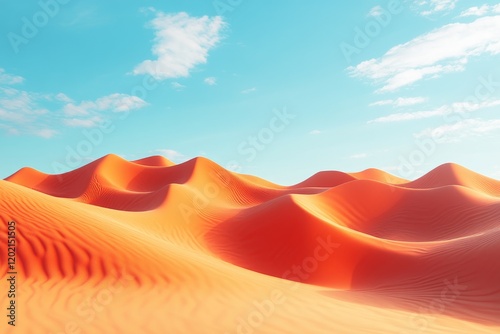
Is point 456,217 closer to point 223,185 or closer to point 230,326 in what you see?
point 230,326

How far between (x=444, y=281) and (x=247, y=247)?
7978mm

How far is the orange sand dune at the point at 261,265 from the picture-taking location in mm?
5535

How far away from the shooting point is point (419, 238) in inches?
764

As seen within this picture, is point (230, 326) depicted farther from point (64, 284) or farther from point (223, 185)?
point (223, 185)

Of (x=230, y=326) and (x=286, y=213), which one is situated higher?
(x=286, y=213)

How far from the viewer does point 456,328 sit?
6508mm

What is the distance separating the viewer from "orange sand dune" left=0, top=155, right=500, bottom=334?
18.2 ft

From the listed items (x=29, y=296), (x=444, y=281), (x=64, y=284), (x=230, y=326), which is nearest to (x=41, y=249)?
(x=64, y=284)

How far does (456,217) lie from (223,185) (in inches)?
845

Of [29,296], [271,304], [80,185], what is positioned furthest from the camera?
[80,185]

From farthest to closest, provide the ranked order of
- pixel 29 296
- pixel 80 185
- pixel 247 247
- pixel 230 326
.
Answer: pixel 80 185, pixel 247 247, pixel 29 296, pixel 230 326

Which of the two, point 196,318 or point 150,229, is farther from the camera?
point 150,229

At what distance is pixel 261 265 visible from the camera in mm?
14508

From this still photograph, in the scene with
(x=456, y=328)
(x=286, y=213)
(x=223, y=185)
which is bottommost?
(x=456, y=328)
